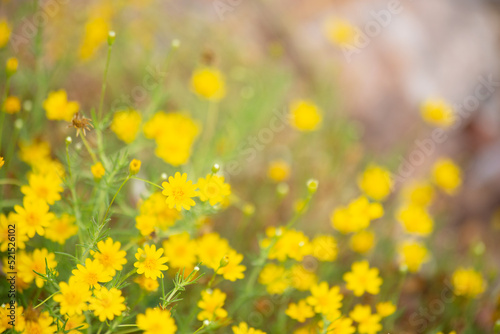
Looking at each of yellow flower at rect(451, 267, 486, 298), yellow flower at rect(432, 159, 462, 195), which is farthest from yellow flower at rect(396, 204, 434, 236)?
yellow flower at rect(432, 159, 462, 195)

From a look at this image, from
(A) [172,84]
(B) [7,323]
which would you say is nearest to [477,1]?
(A) [172,84]

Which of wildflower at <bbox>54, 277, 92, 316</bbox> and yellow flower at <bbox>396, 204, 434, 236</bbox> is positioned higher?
yellow flower at <bbox>396, 204, 434, 236</bbox>

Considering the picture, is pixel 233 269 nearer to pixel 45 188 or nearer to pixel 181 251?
pixel 181 251

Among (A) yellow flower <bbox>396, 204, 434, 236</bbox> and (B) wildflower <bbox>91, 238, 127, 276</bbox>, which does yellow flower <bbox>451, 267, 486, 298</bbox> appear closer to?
(A) yellow flower <bbox>396, 204, 434, 236</bbox>

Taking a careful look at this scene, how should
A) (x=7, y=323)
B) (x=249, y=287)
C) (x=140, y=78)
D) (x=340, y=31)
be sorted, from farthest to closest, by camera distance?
1. (x=340, y=31)
2. (x=140, y=78)
3. (x=249, y=287)
4. (x=7, y=323)

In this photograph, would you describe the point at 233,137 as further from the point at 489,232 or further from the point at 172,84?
the point at 489,232
